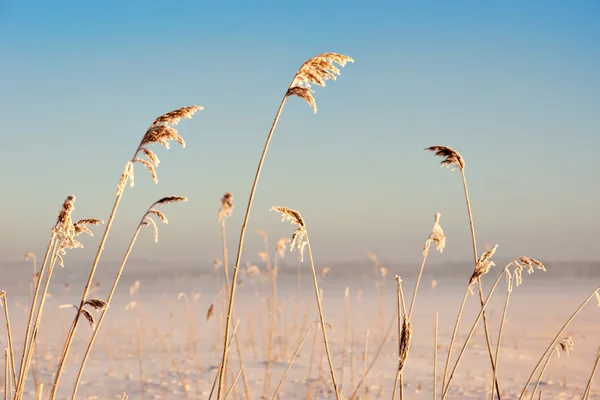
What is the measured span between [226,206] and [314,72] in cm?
128

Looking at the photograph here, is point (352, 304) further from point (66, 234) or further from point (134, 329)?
point (66, 234)

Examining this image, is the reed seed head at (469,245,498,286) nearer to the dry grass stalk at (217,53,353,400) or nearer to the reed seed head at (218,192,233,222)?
the dry grass stalk at (217,53,353,400)

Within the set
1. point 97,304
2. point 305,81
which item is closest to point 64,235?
point 97,304

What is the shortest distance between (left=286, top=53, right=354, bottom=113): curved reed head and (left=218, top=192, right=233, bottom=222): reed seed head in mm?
1198

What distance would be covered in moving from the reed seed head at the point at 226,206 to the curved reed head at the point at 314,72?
1.20m

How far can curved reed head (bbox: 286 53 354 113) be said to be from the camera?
2074 mm

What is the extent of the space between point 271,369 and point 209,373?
2.16ft

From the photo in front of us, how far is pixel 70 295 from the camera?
57.2 feet

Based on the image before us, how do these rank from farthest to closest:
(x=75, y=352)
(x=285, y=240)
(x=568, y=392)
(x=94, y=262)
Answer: (x=75, y=352) < (x=568, y=392) < (x=285, y=240) < (x=94, y=262)

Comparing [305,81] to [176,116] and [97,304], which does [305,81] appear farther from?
[97,304]

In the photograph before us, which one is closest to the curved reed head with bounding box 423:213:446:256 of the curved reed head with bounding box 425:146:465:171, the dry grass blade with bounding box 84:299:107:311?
the curved reed head with bounding box 425:146:465:171

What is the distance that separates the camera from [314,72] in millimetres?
2117

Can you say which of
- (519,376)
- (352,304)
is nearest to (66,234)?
(519,376)

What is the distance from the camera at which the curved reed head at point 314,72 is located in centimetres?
207
